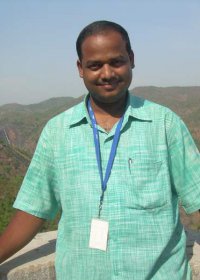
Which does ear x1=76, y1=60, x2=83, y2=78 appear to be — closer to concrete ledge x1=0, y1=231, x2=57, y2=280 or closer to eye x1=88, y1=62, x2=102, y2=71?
eye x1=88, y1=62, x2=102, y2=71

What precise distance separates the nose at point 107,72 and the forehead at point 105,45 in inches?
2.1

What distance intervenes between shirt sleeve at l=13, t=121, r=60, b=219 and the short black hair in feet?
1.55

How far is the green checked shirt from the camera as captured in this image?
1842mm

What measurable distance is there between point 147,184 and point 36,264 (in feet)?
2.90

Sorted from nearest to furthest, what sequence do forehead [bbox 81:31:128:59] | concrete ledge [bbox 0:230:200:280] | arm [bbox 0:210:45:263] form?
forehead [bbox 81:31:128:59] < arm [bbox 0:210:45:263] < concrete ledge [bbox 0:230:200:280]

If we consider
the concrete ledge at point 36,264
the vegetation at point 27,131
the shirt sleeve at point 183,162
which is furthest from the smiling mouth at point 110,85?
the concrete ledge at point 36,264

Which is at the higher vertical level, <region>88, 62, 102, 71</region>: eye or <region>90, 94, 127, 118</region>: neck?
<region>88, 62, 102, 71</region>: eye

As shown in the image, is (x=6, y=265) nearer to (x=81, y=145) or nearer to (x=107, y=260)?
(x=107, y=260)

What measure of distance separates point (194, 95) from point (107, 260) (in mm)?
66813

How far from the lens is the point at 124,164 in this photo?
6.13 ft

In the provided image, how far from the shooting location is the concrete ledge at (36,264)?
2.25 m

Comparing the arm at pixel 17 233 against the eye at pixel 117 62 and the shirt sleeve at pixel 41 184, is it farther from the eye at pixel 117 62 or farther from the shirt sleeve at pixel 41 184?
the eye at pixel 117 62

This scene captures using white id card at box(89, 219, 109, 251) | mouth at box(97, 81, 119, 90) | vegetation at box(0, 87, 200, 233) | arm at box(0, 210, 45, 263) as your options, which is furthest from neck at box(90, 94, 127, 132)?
vegetation at box(0, 87, 200, 233)

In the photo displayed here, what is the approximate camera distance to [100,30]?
184cm
